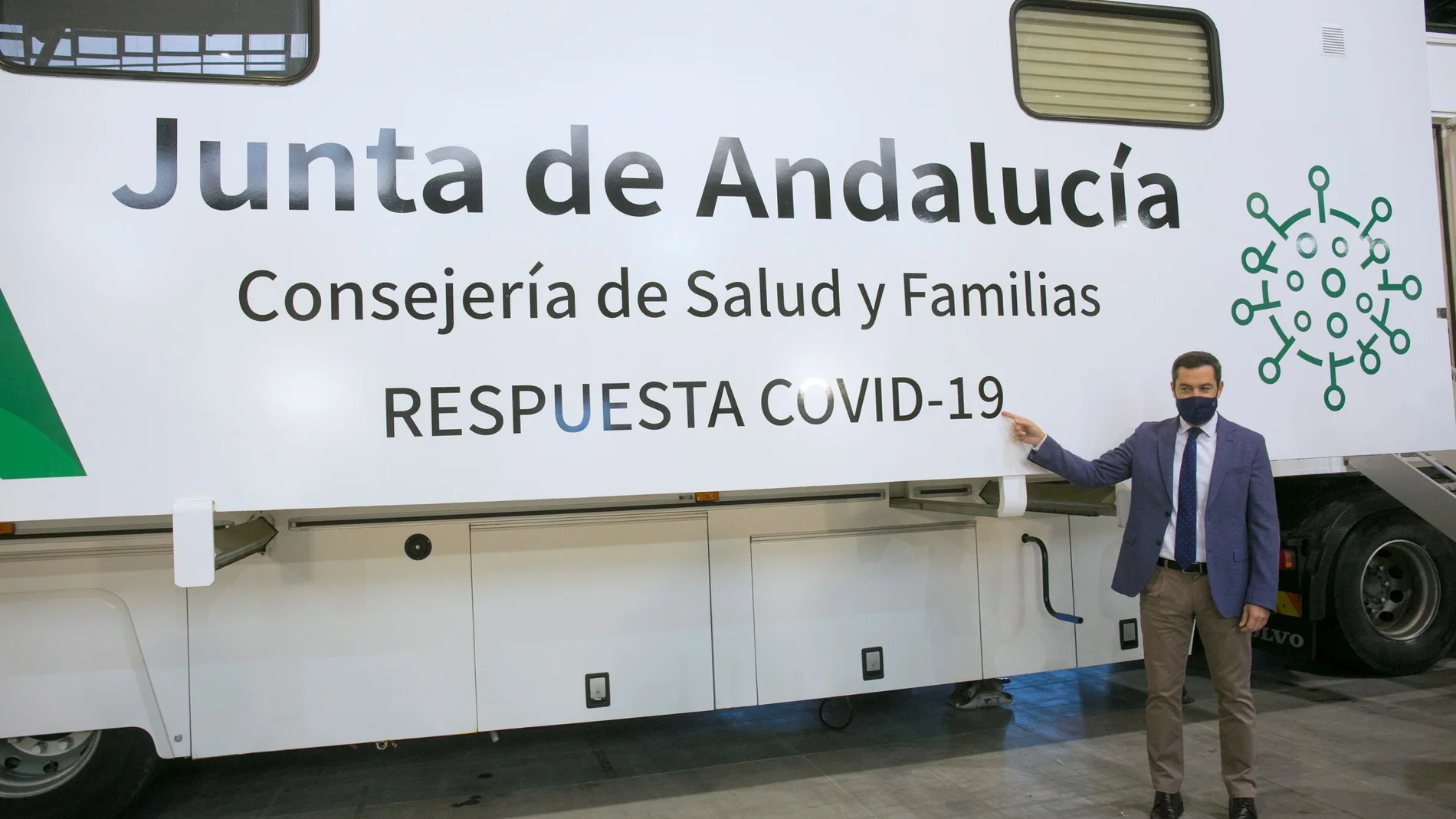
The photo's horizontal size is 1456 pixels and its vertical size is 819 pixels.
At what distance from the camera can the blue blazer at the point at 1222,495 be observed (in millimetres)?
3018

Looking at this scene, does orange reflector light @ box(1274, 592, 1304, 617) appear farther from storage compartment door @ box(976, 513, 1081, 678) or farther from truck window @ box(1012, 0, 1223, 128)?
truck window @ box(1012, 0, 1223, 128)

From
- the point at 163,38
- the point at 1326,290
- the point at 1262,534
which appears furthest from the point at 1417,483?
the point at 163,38

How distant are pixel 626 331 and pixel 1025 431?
4.41 ft

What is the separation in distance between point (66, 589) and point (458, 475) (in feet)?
5.04

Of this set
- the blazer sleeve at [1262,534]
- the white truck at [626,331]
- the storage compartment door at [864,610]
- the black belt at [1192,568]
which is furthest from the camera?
the storage compartment door at [864,610]

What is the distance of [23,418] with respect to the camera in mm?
2443

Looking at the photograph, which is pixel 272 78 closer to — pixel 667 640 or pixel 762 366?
pixel 762 366

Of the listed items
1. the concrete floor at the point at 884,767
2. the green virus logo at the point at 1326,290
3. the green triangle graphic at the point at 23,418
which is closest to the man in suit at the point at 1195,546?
the concrete floor at the point at 884,767

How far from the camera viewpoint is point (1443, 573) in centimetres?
481

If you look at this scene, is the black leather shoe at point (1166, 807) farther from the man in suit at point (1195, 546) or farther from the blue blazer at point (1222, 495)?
the blue blazer at point (1222, 495)

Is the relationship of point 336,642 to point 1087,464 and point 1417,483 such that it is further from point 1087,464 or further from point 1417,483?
point 1417,483

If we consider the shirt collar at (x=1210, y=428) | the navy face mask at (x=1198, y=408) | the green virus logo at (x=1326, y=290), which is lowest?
the shirt collar at (x=1210, y=428)

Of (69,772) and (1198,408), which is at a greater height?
(1198,408)

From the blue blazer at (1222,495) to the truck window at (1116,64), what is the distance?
1.12 m
